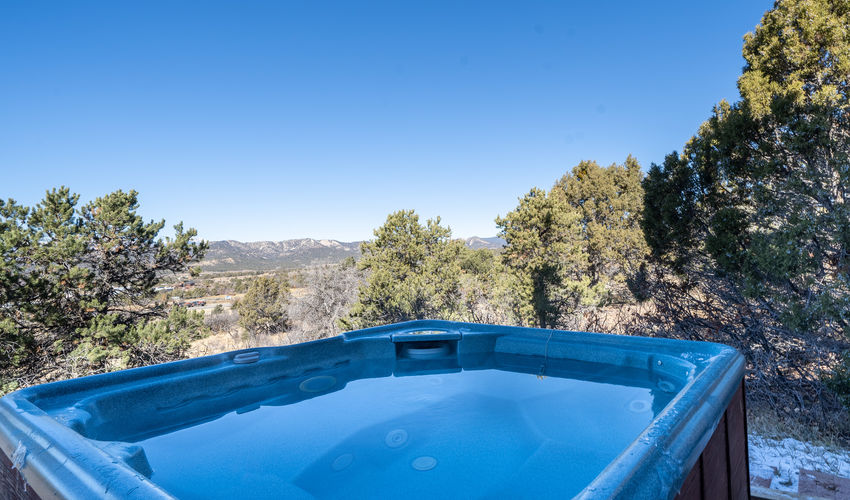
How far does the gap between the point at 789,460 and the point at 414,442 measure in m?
2.77

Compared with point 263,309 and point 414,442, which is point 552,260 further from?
point 263,309

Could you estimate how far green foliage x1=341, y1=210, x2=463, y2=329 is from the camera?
330 inches

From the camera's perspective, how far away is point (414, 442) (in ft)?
5.95

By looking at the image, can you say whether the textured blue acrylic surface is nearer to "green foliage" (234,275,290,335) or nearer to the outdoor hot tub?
the outdoor hot tub

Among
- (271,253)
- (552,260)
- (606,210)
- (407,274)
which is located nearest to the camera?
(552,260)

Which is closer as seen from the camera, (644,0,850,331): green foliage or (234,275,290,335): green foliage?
(644,0,850,331): green foliage

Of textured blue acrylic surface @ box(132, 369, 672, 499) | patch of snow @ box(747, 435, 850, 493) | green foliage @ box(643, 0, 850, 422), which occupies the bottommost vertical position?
patch of snow @ box(747, 435, 850, 493)

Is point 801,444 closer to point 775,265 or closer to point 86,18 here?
point 775,265

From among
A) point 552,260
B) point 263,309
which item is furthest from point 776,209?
point 263,309

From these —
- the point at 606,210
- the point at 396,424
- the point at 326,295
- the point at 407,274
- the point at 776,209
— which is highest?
the point at 606,210

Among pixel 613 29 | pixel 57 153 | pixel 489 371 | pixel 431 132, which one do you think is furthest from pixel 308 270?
pixel 489 371

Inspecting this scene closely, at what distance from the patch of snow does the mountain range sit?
2887 cm

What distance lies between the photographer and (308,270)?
1662cm

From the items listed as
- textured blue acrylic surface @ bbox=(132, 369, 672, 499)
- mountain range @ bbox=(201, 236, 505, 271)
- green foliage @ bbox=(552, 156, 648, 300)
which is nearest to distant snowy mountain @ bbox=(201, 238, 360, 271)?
mountain range @ bbox=(201, 236, 505, 271)
